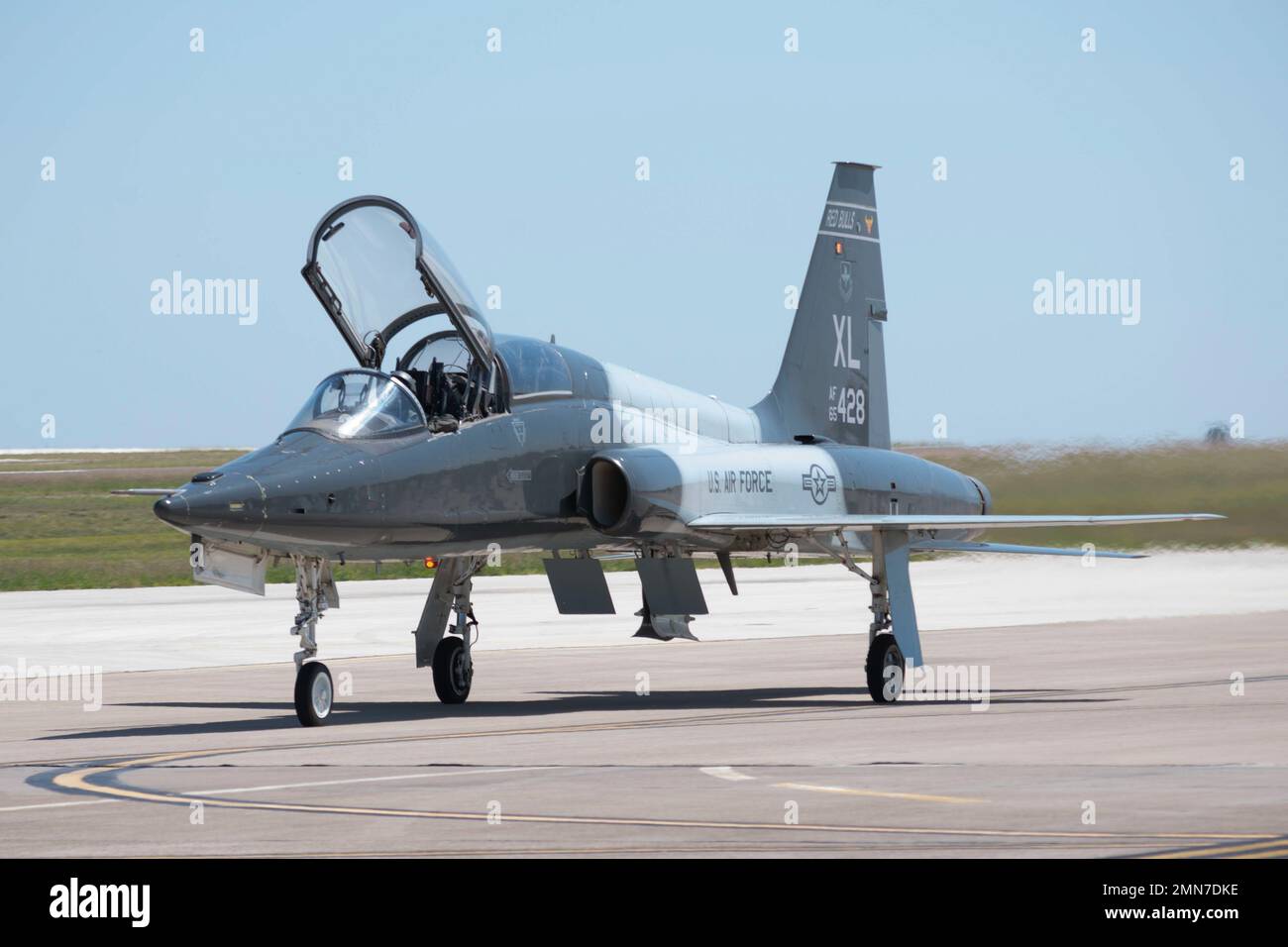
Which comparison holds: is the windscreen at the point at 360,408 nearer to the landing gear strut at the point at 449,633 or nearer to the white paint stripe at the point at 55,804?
the landing gear strut at the point at 449,633

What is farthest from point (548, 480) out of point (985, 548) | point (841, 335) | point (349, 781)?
point (841, 335)

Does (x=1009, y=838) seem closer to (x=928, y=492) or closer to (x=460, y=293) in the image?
(x=460, y=293)

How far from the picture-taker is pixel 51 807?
38.3 ft

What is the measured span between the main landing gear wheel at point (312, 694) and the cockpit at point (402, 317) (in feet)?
7.81

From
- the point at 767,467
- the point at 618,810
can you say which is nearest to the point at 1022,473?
the point at 767,467

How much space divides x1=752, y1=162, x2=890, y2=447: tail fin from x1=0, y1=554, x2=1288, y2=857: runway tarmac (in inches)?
132

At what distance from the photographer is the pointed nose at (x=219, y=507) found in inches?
587

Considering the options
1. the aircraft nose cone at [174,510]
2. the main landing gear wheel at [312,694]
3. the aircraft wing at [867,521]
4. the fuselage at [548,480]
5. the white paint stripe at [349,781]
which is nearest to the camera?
the white paint stripe at [349,781]

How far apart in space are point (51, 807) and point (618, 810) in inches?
142

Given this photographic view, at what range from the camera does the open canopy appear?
1750 centimetres

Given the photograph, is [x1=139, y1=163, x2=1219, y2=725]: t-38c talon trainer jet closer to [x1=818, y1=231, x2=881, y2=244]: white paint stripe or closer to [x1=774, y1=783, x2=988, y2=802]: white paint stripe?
[x1=818, y1=231, x2=881, y2=244]: white paint stripe

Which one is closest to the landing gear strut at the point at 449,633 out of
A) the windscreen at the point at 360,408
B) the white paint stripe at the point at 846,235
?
the windscreen at the point at 360,408

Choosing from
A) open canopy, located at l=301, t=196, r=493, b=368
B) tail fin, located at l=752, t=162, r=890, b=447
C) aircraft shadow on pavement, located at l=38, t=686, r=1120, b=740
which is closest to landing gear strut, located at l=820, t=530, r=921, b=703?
aircraft shadow on pavement, located at l=38, t=686, r=1120, b=740

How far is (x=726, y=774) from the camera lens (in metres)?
12.9
